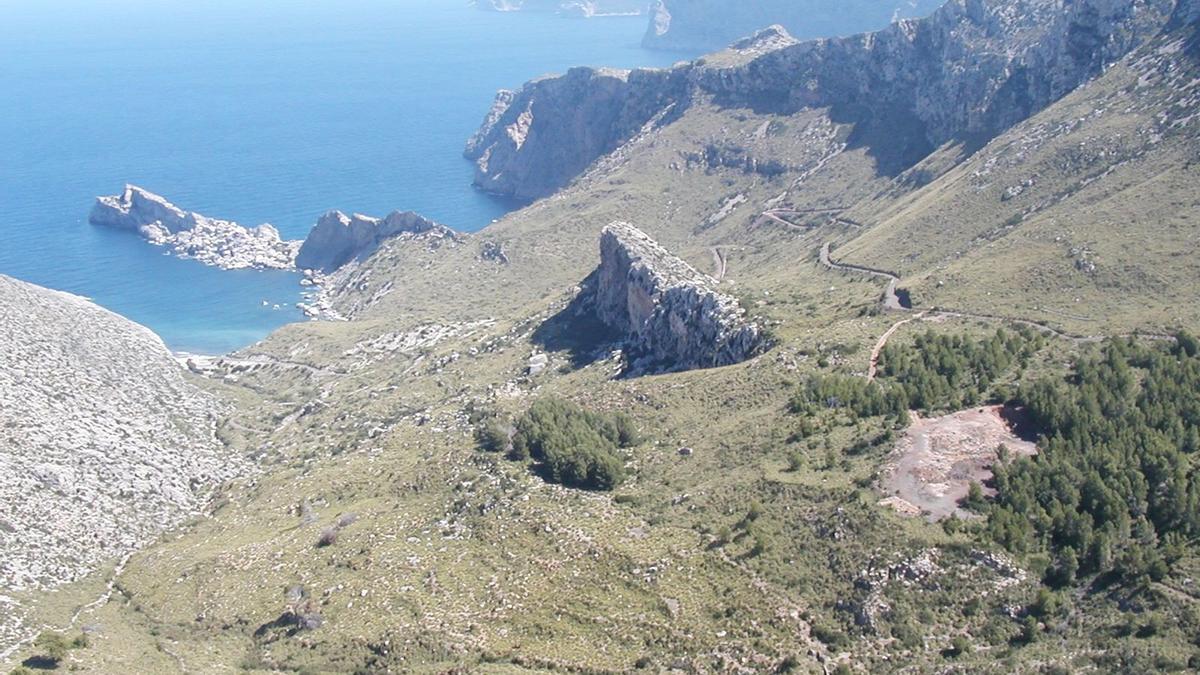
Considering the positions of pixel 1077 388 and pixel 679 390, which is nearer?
pixel 1077 388

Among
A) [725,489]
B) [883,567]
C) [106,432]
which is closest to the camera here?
[883,567]

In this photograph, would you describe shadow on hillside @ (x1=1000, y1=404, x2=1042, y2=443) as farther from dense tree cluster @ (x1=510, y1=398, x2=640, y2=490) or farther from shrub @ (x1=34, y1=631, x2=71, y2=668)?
shrub @ (x1=34, y1=631, x2=71, y2=668)

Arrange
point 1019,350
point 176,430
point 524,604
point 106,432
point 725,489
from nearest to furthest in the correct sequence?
point 524,604 → point 725,489 → point 1019,350 → point 106,432 → point 176,430

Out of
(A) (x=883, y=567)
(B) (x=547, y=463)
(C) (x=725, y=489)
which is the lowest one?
(A) (x=883, y=567)

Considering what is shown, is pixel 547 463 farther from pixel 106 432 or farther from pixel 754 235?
pixel 754 235

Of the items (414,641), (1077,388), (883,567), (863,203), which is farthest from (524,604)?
(863,203)

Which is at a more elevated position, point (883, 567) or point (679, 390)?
point (679, 390)

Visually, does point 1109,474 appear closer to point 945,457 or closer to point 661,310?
point 945,457

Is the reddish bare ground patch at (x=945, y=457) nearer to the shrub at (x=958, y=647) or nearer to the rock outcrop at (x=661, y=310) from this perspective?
the shrub at (x=958, y=647)
